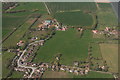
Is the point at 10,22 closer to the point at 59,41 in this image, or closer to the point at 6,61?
the point at 59,41

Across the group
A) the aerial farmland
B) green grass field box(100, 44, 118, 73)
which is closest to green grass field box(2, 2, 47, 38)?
the aerial farmland

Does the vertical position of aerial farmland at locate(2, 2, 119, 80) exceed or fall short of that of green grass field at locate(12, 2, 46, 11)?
it falls short

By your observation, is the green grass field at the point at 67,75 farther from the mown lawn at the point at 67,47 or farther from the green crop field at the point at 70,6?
the green crop field at the point at 70,6

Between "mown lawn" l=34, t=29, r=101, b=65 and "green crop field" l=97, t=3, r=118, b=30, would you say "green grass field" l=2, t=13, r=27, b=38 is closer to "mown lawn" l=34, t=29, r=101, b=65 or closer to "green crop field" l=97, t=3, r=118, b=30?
"mown lawn" l=34, t=29, r=101, b=65

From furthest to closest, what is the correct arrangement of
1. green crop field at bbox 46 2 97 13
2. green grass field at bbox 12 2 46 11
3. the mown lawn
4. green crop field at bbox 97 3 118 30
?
green grass field at bbox 12 2 46 11 < green crop field at bbox 46 2 97 13 < green crop field at bbox 97 3 118 30 < the mown lawn

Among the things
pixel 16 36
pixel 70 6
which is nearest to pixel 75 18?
pixel 70 6

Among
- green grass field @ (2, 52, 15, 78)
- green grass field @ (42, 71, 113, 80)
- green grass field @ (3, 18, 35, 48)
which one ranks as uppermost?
green grass field @ (3, 18, 35, 48)

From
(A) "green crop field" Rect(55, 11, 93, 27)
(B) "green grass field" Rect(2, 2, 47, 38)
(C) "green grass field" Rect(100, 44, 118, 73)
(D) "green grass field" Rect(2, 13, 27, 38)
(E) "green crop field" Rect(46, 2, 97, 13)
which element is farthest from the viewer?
(E) "green crop field" Rect(46, 2, 97, 13)

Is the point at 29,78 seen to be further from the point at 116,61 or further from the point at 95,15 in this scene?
the point at 95,15
